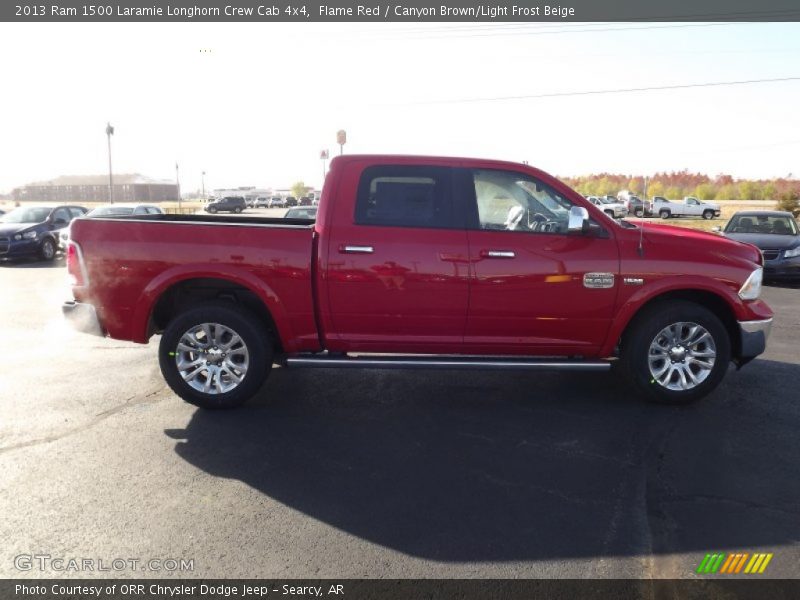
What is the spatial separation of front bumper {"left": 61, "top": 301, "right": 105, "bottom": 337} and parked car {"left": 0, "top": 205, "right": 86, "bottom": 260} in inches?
461

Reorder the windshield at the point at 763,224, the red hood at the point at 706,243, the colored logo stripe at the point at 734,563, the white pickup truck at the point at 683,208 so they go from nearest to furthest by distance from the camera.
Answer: the colored logo stripe at the point at 734,563 → the red hood at the point at 706,243 → the windshield at the point at 763,224 → the white pickup truck at the point at 683,208

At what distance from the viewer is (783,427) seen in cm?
486

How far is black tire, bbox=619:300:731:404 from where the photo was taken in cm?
518

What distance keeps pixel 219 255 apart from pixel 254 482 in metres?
1.98

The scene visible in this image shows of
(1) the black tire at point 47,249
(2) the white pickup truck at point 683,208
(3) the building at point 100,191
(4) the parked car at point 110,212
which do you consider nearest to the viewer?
(1) the black tire at point 47,249

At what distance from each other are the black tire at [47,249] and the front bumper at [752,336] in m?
17.1

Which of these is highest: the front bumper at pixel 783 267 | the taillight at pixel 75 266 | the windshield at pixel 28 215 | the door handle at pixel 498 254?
the windshield at pixel 28 215

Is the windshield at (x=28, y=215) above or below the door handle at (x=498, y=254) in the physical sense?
above

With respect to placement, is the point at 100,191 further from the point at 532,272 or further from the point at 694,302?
the point at 694,302

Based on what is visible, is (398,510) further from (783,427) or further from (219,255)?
(783,427)

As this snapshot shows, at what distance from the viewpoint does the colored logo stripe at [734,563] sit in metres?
2.98

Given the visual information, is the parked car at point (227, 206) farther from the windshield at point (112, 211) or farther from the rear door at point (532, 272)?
the rear door at point (532, 272)

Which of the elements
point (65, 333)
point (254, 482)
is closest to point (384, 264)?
point (254, 482)

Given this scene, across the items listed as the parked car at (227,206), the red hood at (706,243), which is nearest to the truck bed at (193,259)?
the red hood at (706,243)
